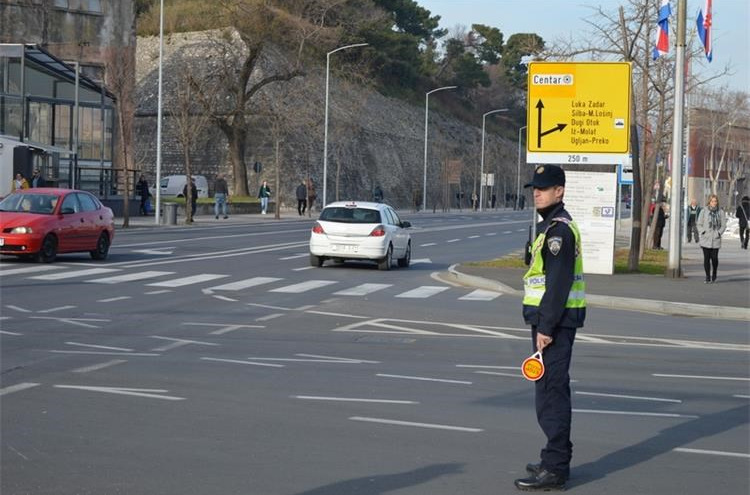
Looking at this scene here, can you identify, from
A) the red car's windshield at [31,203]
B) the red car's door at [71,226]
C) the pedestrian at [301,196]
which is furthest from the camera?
the pedestrian at [301,196]

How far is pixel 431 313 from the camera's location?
1878cm

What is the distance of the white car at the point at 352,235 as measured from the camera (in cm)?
2755

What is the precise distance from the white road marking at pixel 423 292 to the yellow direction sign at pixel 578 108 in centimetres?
517

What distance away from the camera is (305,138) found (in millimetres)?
82250

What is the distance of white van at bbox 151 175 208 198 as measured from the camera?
73562 mm

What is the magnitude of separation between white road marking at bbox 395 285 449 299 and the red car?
312 inches

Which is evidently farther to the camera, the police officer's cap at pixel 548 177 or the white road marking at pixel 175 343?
the white road marking at pixel 175 343

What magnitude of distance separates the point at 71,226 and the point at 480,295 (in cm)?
941

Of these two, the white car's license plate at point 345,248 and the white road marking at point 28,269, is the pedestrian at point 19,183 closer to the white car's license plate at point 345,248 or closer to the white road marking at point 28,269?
the white road marking at point 28,269

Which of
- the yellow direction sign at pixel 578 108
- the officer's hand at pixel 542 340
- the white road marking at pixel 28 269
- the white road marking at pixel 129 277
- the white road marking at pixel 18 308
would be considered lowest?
the white road marking at pixel 18 308

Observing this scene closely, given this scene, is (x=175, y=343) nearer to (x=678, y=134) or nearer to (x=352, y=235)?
(x=352, y=235)

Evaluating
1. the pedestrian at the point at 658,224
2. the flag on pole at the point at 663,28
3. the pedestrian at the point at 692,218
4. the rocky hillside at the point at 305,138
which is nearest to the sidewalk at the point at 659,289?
the flag on pole at the point at 663,28

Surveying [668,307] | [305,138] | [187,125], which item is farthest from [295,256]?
[305,138]

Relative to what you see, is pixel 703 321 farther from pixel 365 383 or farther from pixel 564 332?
pixel 564 332
